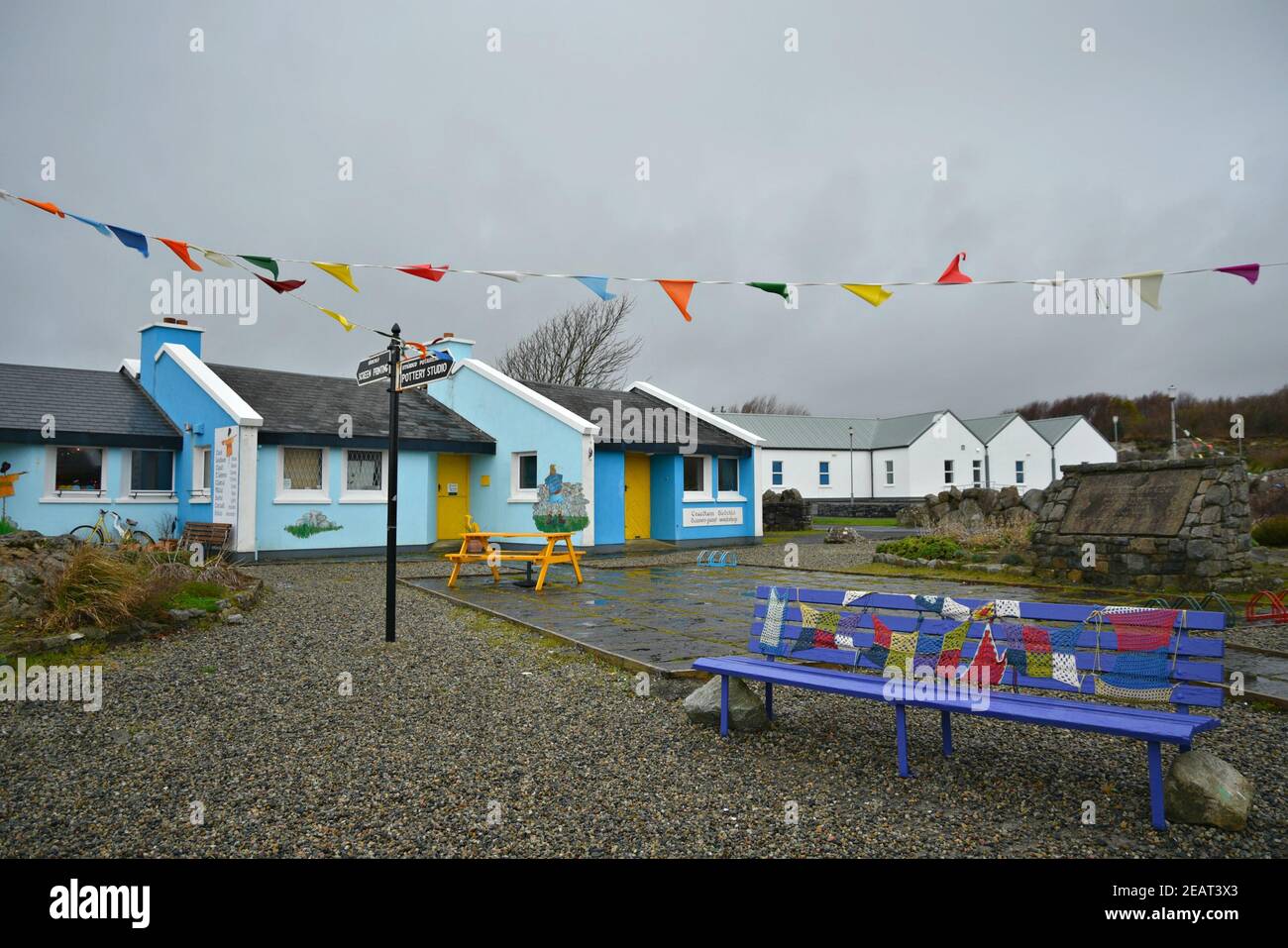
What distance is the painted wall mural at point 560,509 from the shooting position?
14.9 m

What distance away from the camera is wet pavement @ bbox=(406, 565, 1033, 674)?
26.2ft

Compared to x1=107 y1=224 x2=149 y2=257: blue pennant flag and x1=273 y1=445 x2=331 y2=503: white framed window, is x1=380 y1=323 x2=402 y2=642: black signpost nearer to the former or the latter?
x1=107 y1=224 x2=149 y2=257: blue pennant flag

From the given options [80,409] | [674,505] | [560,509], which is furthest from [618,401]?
[80,409]

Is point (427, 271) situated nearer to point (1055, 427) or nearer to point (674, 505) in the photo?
point (674, 505)

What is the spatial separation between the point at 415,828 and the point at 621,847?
3.35ft

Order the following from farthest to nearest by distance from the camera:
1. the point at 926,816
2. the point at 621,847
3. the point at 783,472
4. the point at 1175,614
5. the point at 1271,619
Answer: the point at 783,472 → the point at 1271,619 → the point at 1175,614 → the point at 926,816 → the point at 621,847

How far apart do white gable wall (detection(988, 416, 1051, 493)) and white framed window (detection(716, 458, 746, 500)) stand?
80.6ft

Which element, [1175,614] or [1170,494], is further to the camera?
[1170,494]

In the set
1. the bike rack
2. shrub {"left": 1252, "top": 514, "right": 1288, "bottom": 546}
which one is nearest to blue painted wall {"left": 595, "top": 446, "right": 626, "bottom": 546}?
the bike rack

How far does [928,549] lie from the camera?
1537cm

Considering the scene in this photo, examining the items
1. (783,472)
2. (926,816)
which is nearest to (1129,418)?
(783,472)

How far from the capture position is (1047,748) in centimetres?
486
